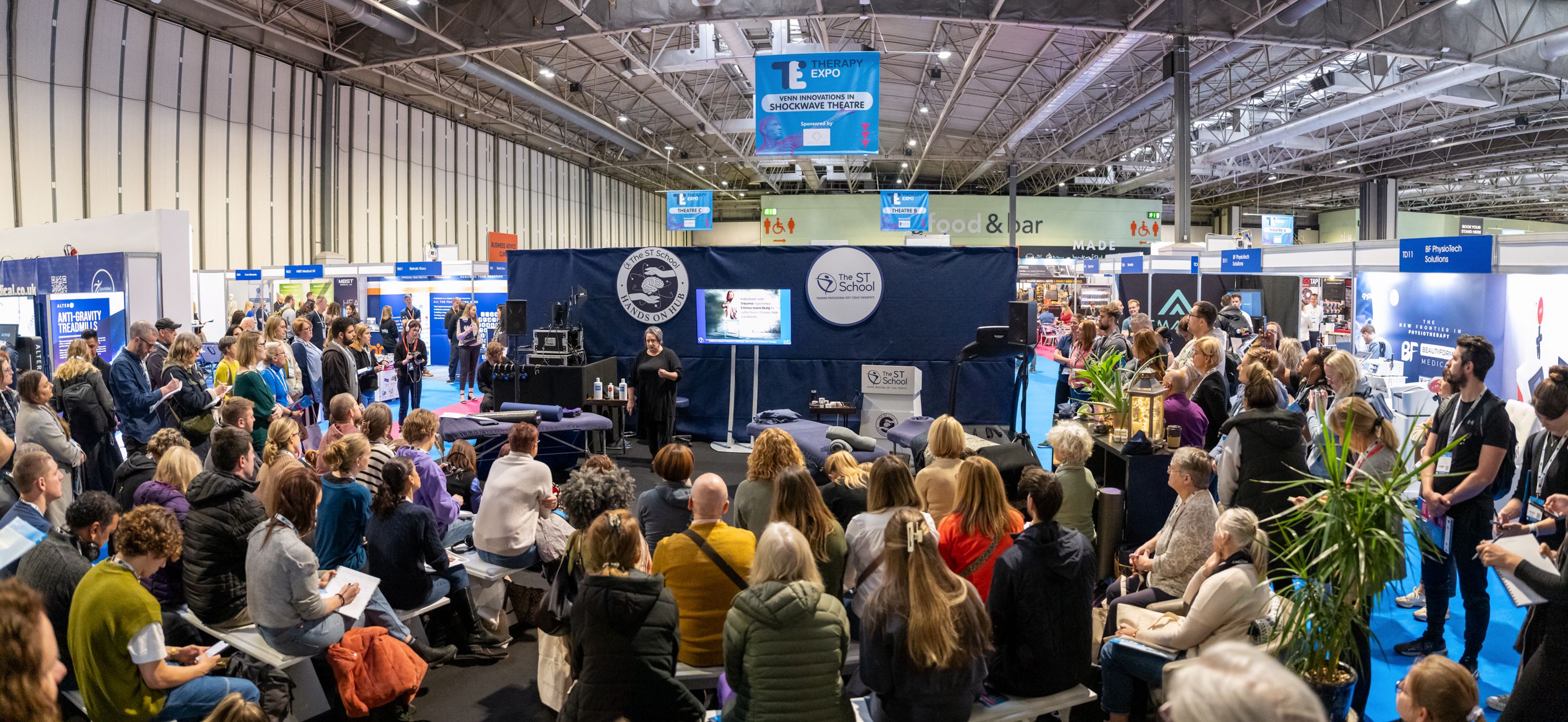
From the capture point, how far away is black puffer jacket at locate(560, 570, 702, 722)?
2.60 metres

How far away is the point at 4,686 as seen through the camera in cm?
177

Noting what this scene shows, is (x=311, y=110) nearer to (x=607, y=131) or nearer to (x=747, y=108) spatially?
(x=607, y=131)

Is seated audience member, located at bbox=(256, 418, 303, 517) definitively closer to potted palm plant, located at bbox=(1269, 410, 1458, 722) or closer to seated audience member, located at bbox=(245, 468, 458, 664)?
seated audience member, located at bbox=(245, 468, 458, 664)

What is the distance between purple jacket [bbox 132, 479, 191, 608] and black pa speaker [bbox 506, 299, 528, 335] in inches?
187

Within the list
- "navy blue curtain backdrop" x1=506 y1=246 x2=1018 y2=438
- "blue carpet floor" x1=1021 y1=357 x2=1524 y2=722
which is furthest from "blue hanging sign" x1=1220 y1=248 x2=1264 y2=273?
"blue carpet floor" x1=1021 y1=357 x2=1524 y2=722

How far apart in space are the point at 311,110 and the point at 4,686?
17.4 metres

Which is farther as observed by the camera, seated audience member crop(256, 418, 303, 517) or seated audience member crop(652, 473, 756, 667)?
seated audience member crop(256, 418, 303, 517)

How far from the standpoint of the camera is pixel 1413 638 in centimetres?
411

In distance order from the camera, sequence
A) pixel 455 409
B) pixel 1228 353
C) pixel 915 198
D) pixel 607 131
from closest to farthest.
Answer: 1. pixel 1228 353
2. pixel 455 409
3. pixel 915 198
4. pixel 607 131

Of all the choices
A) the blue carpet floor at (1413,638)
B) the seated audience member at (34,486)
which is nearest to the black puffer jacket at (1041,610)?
the blue carpet floor at (1413,638)

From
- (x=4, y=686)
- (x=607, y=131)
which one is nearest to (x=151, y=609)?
(x=4, y=686)

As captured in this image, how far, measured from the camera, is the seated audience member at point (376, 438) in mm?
4004

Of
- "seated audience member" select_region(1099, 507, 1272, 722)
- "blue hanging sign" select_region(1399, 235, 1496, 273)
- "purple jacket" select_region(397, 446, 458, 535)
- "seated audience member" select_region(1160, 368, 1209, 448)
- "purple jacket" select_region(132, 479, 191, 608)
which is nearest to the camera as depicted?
"seated audience member" select_region(1099, 507, 1272, 722)

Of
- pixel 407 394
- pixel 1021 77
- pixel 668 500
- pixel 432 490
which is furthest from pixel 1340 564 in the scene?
pixel 1021 77
